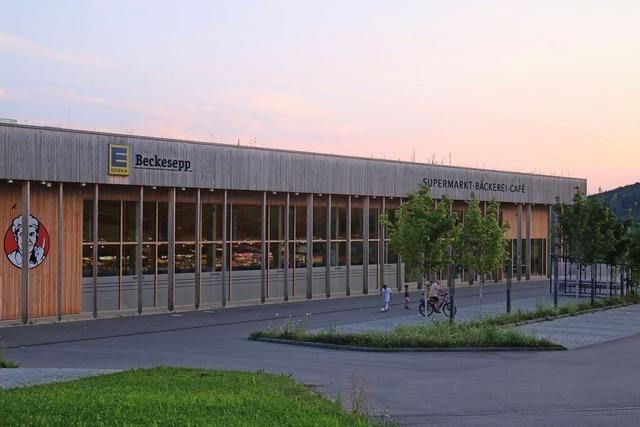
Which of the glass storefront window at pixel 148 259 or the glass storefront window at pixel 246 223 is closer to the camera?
the glass storefront window at pixel 148 259

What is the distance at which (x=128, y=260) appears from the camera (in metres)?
37.7

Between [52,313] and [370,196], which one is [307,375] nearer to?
[52,313]

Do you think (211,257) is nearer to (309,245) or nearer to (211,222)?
(211,222)

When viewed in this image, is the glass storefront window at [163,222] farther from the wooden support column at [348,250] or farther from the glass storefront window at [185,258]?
the wooden support column at [348,250]

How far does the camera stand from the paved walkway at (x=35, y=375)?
54.6ft

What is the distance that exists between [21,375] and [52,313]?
55.5 feet

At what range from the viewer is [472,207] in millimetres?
36656

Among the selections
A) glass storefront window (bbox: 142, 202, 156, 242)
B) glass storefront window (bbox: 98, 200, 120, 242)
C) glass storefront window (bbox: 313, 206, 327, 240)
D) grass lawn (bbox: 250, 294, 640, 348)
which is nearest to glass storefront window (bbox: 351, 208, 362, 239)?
glass storefront window (bbox: 313, 206, 327, 240)

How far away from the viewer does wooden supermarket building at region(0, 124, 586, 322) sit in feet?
110

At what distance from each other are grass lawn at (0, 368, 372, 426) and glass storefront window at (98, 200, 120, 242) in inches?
805

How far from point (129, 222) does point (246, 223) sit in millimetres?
7245

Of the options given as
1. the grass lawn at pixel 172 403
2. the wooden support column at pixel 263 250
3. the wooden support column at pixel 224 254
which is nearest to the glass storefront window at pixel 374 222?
the wooden support column at pixel 263 250

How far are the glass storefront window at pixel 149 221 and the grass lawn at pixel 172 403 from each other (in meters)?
22.0

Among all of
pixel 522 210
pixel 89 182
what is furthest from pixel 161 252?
pixel 522 210
